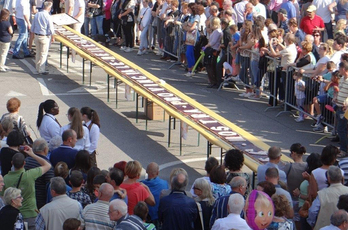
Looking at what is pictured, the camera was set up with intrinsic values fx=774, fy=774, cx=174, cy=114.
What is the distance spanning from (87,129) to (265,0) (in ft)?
41.9

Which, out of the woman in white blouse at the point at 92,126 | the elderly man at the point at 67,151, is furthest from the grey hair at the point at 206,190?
the woman in white blouse at the point at 92,126

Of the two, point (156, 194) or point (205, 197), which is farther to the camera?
point (156, 194)

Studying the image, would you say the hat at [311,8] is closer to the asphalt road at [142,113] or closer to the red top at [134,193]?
the asphalt road at [142,113]

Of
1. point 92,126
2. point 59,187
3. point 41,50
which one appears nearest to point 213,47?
point 41,50

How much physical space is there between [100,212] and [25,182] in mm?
1551

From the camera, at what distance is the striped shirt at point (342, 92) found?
1427 centimetres

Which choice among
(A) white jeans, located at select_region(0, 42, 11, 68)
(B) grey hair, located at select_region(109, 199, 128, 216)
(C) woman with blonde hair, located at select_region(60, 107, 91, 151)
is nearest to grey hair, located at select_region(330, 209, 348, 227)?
(B) grey hair, located at select_region(109, 199, 128, 216)

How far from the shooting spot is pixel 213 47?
63.1 feet

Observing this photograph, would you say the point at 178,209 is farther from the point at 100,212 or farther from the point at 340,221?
the point at 340,221

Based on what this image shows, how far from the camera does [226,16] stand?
1933cm

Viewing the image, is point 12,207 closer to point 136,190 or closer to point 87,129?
point 136,190

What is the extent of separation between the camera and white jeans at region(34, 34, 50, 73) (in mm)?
20094

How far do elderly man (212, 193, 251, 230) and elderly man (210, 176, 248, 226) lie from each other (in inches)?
23.5

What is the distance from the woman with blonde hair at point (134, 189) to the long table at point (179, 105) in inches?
102
